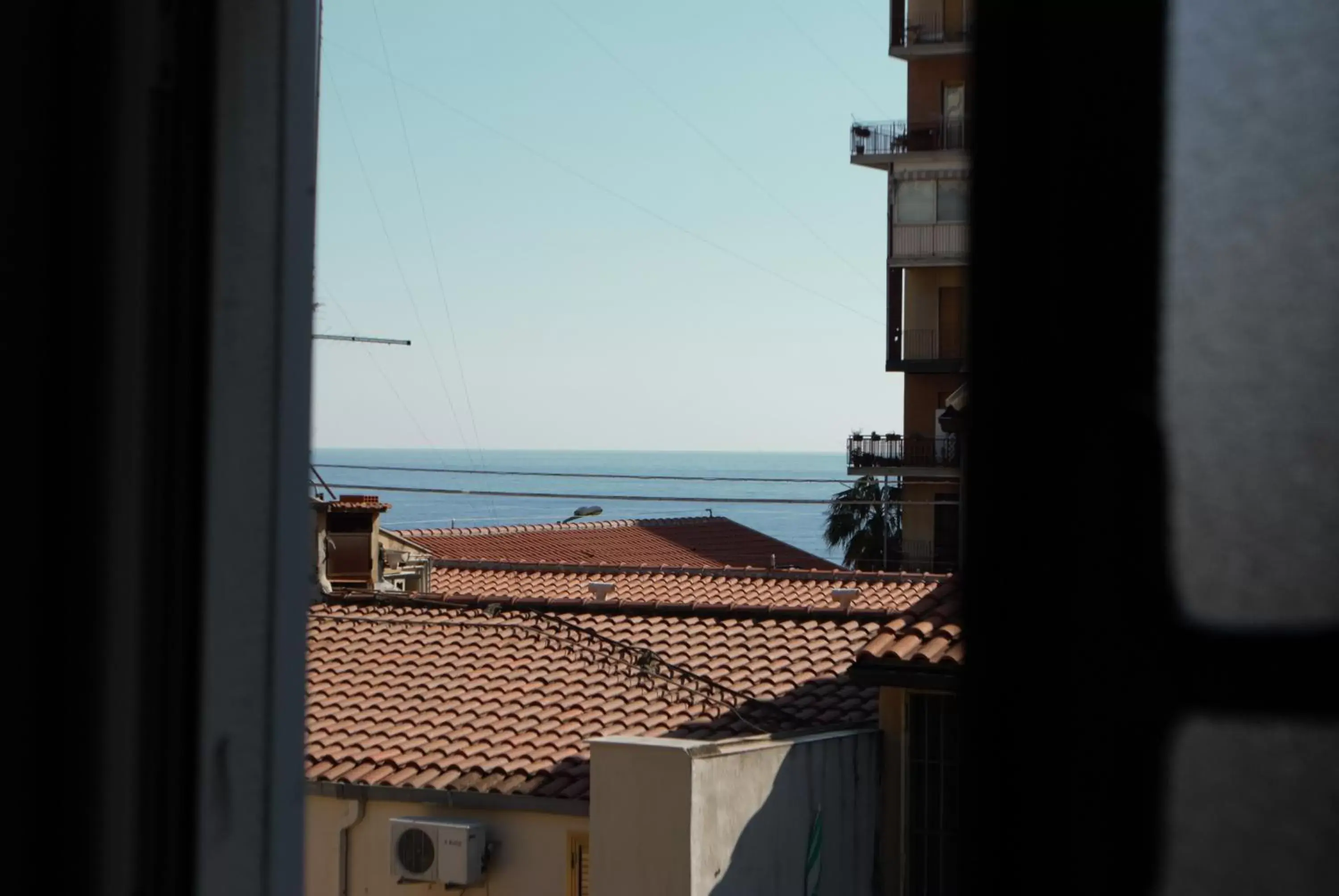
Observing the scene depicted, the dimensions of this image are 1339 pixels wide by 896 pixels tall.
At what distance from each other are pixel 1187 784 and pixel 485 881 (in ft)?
31.6

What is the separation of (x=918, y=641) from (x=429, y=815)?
387 centimetres

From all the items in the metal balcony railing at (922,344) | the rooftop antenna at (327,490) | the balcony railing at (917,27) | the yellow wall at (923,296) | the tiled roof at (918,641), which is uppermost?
the balcony railing at (917,27)

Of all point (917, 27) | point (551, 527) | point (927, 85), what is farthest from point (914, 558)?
point (917, 27)

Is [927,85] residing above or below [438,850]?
above

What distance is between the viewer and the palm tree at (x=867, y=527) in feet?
91.0

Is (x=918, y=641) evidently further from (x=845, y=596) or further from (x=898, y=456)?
(x=898, y=456)

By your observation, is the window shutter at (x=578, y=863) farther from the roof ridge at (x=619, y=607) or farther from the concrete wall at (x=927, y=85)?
the concrete wall at (x=927, y=85)

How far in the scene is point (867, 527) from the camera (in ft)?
93.6

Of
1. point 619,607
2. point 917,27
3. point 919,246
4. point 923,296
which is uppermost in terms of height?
point 917,27

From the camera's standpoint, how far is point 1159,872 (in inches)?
31.0

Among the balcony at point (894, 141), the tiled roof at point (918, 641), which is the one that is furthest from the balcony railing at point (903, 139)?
the tiled roof at point (918, 641)

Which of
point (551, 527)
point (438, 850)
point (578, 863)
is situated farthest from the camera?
point (551, 527)

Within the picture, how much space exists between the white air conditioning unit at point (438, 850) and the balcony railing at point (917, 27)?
19311 millimetres

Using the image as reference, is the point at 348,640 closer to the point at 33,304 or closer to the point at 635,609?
the point at 635,609
